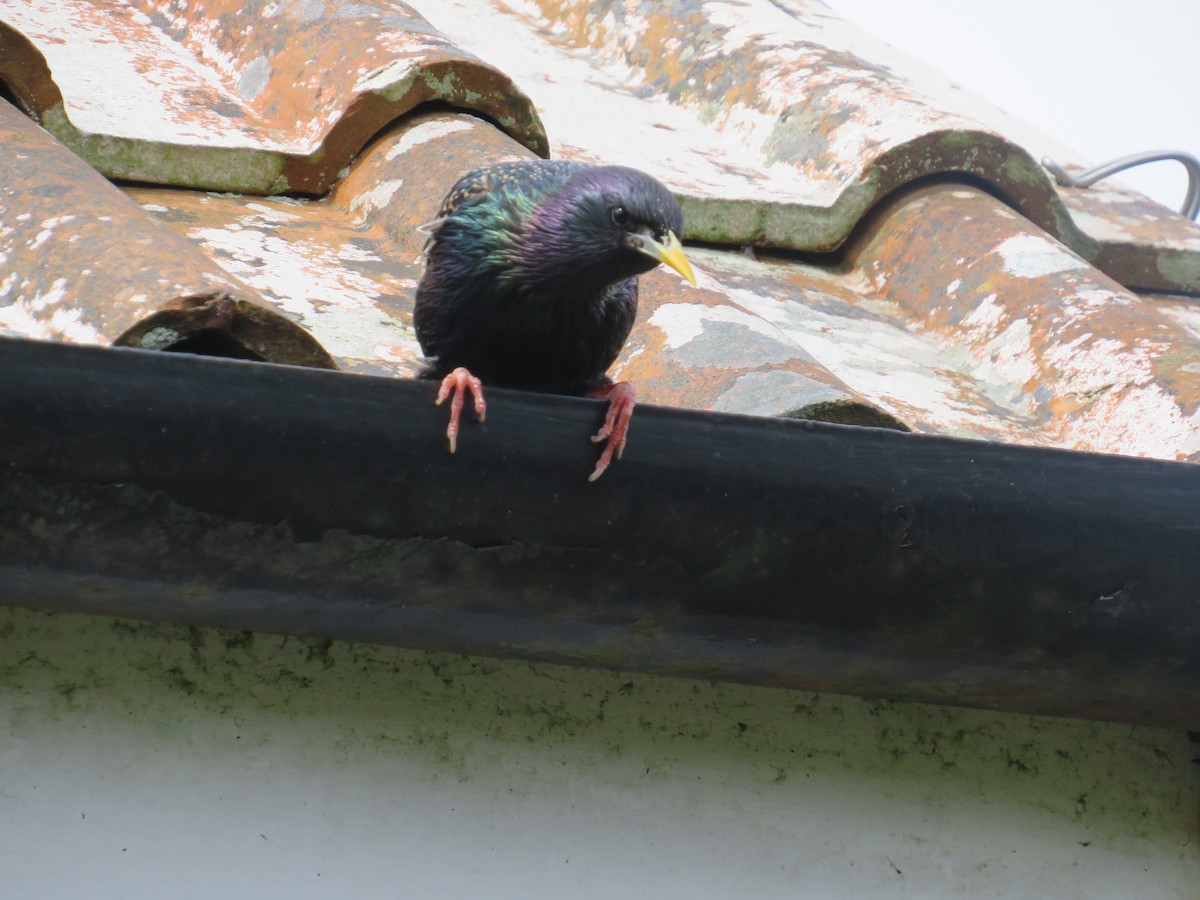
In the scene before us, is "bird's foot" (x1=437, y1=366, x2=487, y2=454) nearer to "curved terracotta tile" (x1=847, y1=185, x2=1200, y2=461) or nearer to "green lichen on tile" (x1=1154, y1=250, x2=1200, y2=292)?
"curved terracotta tile" (x1=847, y1=185, x2=1200, y2=461)

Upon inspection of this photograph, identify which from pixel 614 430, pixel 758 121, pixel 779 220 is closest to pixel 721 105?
pixel 758 121

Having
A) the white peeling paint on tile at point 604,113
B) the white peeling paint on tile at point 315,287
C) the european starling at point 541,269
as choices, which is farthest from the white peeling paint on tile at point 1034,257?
the white peeling paint on tile at point 315,287

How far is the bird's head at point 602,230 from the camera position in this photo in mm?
2049

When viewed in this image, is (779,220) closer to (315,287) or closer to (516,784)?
(315,287)

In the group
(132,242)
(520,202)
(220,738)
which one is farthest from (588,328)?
(220,738)

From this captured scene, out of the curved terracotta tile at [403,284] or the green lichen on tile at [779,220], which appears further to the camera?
the green lichen on tile at [779,220]

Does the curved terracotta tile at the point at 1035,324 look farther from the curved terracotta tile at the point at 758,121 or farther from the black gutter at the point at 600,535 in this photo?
the black gutter at the point at 600,535

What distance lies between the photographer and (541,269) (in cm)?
212

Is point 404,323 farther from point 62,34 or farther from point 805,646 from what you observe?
point 62,34

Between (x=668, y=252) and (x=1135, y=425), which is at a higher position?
(x=668, y=252)

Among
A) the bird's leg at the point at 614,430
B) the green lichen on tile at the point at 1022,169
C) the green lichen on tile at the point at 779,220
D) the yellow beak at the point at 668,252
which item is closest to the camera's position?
the bird's leg at the point at 614,430

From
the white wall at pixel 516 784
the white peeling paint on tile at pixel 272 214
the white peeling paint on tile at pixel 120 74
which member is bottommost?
the white wall at pixel 516 784

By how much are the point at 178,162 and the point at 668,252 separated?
1.41 meters

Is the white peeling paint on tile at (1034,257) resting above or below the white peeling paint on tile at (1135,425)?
above
